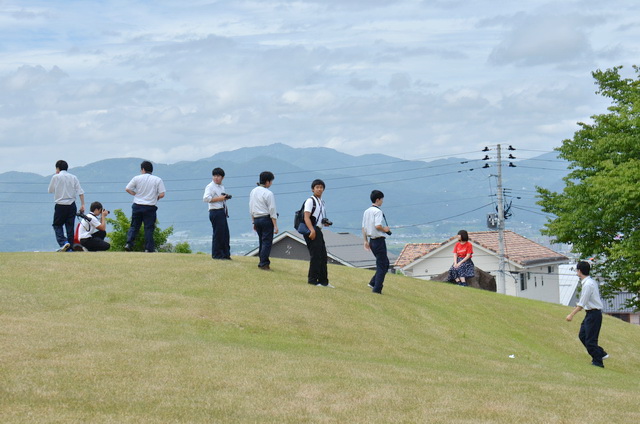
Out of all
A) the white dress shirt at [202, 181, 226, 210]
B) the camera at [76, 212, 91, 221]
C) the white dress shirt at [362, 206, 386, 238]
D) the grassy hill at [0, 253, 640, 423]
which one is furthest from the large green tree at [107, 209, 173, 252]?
the white dress shirt at [362, 206, 386, 238]

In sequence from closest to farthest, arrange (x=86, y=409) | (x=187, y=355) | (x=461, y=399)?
(x=86, y=409), (x=461, y=399), (x=187, y=355)

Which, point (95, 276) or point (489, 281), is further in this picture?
point (489, 281)

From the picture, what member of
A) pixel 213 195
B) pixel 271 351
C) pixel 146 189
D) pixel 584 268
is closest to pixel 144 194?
pixel 146 189

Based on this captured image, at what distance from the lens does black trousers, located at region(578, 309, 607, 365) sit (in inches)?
696

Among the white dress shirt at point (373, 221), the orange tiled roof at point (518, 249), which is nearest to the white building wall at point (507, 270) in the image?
the orange tiled roof at point (518, 249)

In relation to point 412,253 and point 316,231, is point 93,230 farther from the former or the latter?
point 412,253

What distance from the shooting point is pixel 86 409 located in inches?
359

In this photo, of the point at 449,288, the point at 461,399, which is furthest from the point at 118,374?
the point at 449,288

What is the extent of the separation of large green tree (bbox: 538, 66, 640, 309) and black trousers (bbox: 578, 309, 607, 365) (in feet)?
71.4

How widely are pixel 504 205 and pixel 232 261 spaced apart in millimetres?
52086

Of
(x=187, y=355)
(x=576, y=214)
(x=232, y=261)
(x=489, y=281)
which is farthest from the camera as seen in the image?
(x=576, y=214)

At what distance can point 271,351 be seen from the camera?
44.3 feet

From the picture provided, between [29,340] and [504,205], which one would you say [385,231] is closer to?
[29,340]

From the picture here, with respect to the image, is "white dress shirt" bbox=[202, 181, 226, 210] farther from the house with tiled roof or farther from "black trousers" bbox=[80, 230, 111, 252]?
the house with tiled roof
